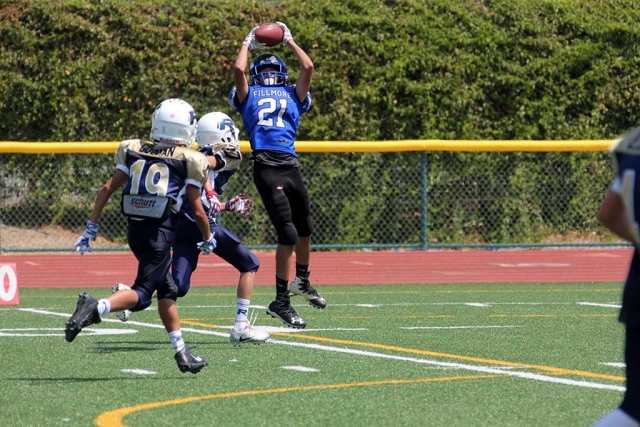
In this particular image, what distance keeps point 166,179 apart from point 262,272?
27.3 feet

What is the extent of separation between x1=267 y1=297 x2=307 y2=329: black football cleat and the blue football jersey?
130 cm

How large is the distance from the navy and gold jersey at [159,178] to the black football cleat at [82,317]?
592 millimetres

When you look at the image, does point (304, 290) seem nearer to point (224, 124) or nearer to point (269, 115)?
point (269, 115)

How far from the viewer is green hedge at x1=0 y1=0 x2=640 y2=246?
18375 millimetres

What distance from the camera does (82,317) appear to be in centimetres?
748

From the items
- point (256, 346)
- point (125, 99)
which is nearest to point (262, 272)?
point (125, 99)

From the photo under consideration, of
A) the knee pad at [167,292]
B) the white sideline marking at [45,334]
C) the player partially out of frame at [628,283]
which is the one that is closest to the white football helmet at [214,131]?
the white sideline marking at [45,334]

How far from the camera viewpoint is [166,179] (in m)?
7.57

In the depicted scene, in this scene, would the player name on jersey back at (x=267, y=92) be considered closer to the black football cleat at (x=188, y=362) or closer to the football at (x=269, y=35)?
the football at (x=269, y=35)

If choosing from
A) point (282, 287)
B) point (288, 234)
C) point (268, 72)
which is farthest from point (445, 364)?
point (268, 72)

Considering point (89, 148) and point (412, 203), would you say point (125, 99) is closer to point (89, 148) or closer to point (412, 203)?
point (89, 148)

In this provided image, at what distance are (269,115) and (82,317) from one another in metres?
3.34

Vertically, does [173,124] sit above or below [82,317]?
above

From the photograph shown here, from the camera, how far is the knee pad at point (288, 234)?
1030cm
